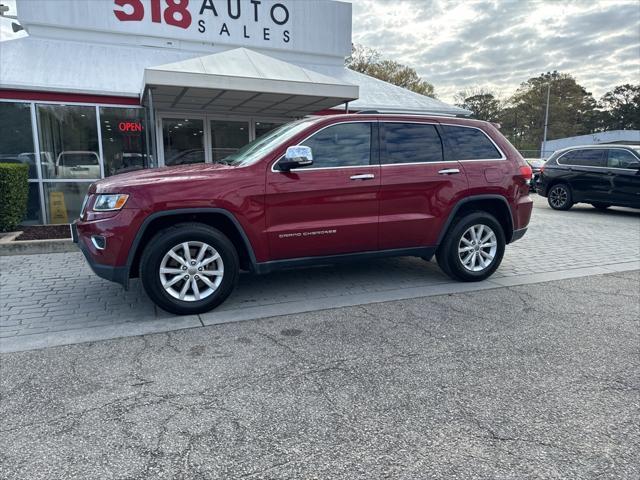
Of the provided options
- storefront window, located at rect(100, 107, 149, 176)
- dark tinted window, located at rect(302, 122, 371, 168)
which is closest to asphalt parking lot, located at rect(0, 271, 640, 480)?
dark tinted window, located at rect(302, 122, 371, 168)

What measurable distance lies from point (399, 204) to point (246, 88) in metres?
4.53

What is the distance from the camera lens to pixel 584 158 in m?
12.1

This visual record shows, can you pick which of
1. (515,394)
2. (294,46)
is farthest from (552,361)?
(294,46)

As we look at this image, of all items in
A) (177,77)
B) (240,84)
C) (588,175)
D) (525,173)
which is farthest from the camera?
(588,175)

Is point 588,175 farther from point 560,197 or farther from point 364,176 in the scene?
point 364,176

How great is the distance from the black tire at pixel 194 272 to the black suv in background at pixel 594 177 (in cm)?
1076

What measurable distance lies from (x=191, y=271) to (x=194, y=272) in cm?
3

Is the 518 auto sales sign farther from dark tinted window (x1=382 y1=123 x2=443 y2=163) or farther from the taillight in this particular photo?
the taillight

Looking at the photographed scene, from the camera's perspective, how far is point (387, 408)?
2.83 meters

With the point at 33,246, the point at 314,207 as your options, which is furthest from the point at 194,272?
the point at 33,246

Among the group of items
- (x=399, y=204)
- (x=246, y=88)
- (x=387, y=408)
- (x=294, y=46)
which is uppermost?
(x=294, y=46)

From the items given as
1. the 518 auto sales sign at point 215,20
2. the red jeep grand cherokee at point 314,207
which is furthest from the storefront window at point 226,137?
the red jeep grand cherokee at point 314,207

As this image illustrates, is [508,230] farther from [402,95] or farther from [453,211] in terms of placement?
[402,95]

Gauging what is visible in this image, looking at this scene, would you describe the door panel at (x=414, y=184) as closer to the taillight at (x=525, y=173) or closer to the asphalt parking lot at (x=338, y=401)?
the taillight at (x=525, y=173)
